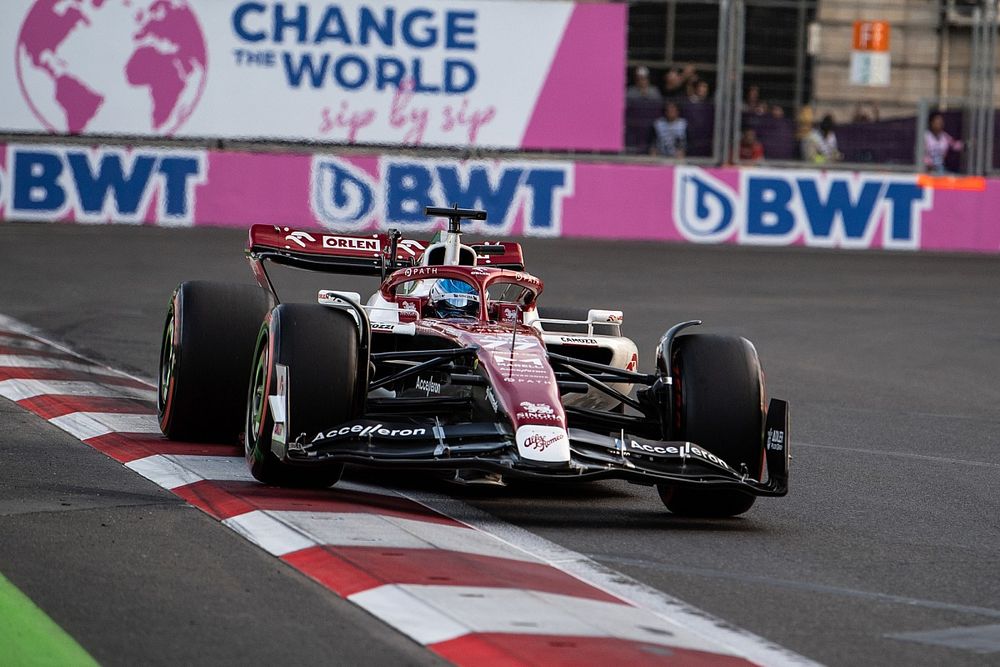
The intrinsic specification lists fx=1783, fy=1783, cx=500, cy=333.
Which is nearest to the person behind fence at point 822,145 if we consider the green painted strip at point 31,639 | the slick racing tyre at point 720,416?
the slick racing tyre at point 720,416

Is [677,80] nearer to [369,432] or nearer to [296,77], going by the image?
[296,77]

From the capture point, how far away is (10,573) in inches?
206

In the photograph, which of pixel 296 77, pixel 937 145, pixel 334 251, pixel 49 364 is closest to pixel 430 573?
pixel 334 251

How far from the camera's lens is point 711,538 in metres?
6.43

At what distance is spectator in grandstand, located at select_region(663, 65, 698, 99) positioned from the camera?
23.9 metres

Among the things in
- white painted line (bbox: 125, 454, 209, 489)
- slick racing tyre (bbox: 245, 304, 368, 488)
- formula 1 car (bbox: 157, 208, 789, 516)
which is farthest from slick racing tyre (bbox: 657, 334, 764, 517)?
white painted line (bbox: 125, 454, 209, 489)

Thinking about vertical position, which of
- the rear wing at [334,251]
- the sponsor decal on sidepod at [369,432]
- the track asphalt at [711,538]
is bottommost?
the track asphalt at [711,538]

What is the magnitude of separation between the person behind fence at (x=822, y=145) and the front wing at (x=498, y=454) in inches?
687

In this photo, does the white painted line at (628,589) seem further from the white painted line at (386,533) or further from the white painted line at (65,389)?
the white painted line at (65,389)

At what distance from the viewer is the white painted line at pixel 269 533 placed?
5613 millimetres

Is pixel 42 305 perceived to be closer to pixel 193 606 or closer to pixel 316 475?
pixel 316 475

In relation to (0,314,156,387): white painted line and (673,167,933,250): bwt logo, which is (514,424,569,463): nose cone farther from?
(673,167,933,250): bwt logo

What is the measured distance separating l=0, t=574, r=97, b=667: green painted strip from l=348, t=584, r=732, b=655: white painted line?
2.73ft

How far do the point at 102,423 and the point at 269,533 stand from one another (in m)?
2.61
